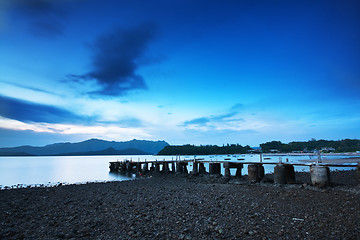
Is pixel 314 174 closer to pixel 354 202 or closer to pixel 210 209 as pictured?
pixel 354 202

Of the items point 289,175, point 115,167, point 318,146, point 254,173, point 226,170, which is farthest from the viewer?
point 318,146

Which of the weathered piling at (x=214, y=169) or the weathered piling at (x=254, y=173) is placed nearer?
the weathered piling at (x=254, y=173)

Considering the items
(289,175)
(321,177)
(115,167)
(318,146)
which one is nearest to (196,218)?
(321,177)

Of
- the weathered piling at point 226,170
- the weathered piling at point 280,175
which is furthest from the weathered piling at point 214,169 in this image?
the weathered piling at point 280,175

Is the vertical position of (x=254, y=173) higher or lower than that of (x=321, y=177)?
lower

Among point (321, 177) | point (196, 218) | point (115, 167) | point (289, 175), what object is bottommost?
point (115, 167)

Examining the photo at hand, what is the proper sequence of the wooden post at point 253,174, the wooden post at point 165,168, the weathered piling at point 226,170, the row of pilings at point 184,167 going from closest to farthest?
the wooden post at point 253,174
the weathered piling at point 226,170
the row of pilings at point 184,167
the wooden post at point 165,168

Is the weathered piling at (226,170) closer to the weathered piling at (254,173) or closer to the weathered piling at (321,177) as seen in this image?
the weathered piling at (254,173)

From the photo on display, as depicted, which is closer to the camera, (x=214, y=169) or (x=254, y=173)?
(x=254, y=173)

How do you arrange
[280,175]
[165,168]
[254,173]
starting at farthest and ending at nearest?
[165,168], [254,173], [280,175]

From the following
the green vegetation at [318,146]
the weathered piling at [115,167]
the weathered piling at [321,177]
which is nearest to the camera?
the weathered piling at [321,177]

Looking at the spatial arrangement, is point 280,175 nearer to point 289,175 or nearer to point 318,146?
point 289,175

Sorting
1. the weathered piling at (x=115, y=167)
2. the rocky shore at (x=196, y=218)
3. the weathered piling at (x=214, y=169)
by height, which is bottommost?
the weathered piling at (x=115, y=167)

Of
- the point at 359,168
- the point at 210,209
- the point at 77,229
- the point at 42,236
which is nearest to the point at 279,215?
the point at 210,209
